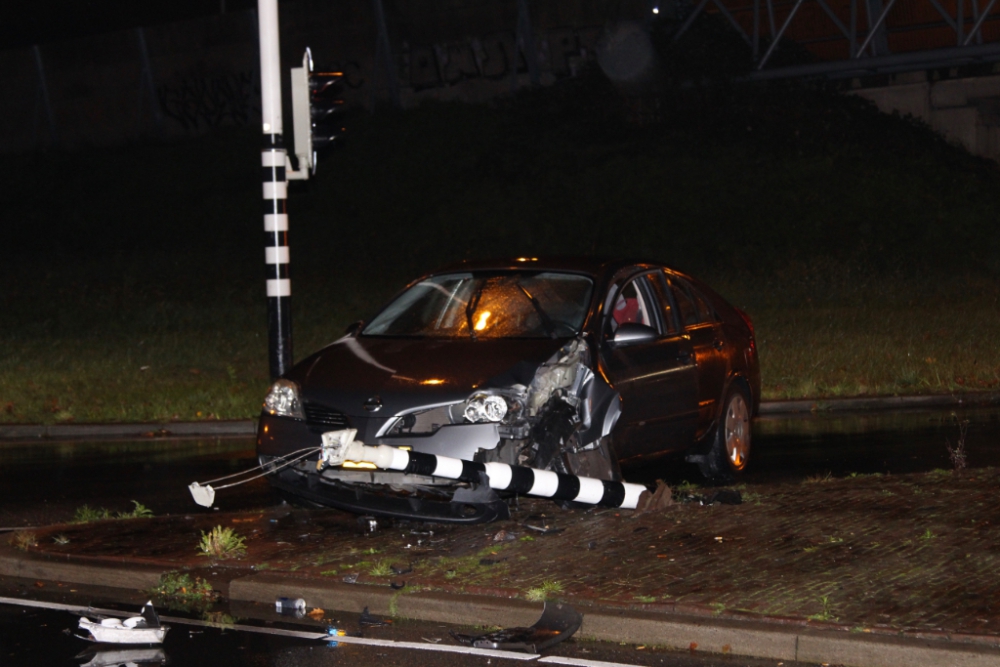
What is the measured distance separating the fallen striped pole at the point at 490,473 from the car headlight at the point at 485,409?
1.22 ft

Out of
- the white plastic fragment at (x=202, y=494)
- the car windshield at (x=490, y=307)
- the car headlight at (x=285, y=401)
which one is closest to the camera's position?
the white plastic fragment at (x=202, y=494)

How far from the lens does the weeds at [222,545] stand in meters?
7.42

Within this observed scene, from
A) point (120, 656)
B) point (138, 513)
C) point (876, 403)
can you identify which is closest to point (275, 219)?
point (138, 513)

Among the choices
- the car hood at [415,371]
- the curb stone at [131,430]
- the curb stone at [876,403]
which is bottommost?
the curb stone at [876,403]

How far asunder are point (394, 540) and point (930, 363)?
9.90 meters

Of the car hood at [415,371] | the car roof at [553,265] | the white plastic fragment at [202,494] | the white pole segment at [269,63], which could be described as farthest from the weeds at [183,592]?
the white pole segment at [269,63]

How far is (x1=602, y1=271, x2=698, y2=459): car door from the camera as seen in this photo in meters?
8.77

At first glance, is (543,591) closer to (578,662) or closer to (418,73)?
(578,662)

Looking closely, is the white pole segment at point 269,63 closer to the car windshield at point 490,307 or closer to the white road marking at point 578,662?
the car windshield at point 490,307

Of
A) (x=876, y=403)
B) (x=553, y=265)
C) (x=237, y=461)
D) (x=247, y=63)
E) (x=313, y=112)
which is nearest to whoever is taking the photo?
(x=553, y=265)

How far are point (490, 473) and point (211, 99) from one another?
124 ft

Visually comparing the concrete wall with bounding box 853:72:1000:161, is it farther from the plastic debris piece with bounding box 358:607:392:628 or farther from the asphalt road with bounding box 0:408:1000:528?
the plastic debris piece with bounding box 358:607:392:628

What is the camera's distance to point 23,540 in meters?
7.89

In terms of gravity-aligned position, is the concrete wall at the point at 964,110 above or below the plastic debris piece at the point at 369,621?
above
